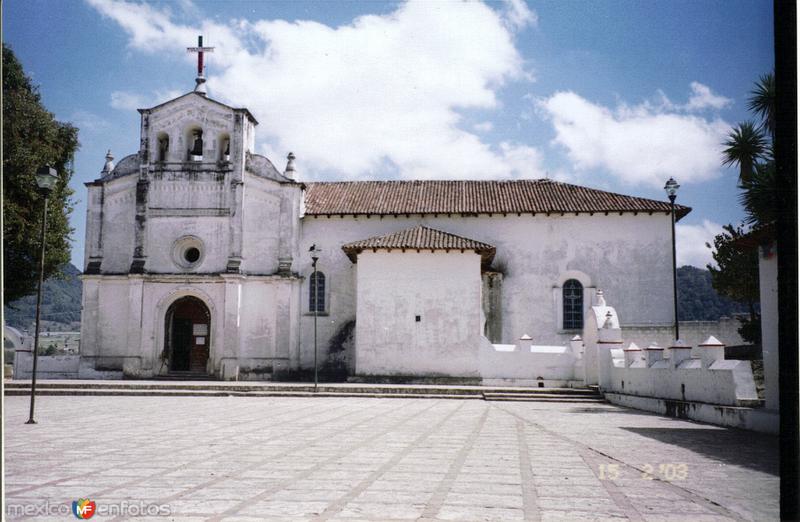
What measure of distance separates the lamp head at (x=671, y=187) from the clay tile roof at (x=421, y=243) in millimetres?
7647

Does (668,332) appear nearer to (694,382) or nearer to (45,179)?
(694,382)

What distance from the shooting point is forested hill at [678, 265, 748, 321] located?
53062 millimetres

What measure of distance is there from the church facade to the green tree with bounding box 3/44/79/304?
262 cm

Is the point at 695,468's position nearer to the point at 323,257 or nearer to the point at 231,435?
the point at 231,435

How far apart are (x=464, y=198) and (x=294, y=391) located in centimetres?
1287

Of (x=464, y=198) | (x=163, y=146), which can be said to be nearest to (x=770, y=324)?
(x=464, y=198)

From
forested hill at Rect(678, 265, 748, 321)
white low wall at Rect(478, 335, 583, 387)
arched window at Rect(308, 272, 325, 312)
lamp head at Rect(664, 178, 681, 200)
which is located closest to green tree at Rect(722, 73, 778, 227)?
lamp head at Rect(664, 178, 681, 200)

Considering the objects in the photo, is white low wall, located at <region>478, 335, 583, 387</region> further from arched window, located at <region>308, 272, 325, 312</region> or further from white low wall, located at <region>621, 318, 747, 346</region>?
arched window, located at <region>308, 272, 325, 312</region>

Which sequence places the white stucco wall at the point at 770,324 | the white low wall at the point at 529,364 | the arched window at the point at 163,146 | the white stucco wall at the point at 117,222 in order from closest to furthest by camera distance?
1. the white stucco wall at the point at 770,324
2. the white low wall at the point at 529,364
3. the white stucco wall at the point at 117,222
4. the arched window at the point at 163,146

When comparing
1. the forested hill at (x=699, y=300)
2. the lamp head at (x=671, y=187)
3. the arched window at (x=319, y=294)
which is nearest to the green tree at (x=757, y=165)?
the lamp head at (x=671, y=187)

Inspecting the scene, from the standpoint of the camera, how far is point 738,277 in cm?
3069

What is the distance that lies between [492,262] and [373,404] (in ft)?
41.0

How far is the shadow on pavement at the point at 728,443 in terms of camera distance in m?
8.41

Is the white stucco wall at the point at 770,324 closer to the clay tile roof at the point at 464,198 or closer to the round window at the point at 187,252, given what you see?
the clay tile roof at the point at 464,198
